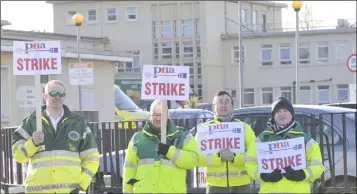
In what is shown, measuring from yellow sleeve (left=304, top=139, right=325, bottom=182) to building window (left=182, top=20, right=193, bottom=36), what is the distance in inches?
2572

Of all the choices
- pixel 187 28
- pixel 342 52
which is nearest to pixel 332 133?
pixel 342 52

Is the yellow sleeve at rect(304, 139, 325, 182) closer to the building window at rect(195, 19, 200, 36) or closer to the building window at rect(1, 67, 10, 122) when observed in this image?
the building window at rect(1, 67, 10, 122)

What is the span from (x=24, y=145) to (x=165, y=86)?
163 centimetres

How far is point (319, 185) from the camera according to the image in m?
12.0

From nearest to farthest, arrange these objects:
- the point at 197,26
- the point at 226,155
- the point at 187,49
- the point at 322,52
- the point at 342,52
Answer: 1. the point at 226,155
2. the point at 342,52
3. the point at 322,52
4. the point at 197,26
5. the point at 187,49

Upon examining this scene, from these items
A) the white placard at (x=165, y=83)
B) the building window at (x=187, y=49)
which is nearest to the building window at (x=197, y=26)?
the building window at (x=187, y=49)

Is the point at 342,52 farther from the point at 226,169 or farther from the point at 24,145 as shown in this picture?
the point at 24,145

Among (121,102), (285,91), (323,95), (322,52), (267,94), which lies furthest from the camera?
(267,94)

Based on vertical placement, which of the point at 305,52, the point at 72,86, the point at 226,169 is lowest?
the point at 226,169

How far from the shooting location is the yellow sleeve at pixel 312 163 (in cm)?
793

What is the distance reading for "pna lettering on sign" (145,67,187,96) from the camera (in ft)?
28.9

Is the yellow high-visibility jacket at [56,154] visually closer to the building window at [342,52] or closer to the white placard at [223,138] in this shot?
the white placard at [223,138]

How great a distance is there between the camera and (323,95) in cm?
6812

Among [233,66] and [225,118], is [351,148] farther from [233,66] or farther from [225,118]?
[233,66]
